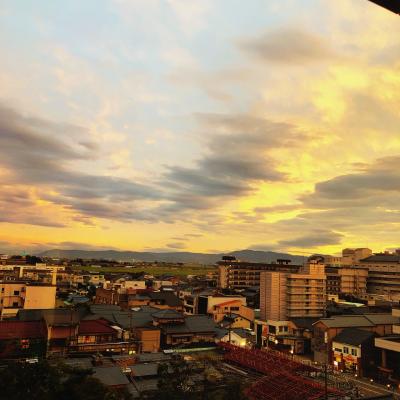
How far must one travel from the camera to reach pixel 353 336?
1853 inches

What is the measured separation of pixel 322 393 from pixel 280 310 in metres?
39.8

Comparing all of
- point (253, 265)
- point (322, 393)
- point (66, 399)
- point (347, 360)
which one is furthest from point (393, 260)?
point (66, 399)

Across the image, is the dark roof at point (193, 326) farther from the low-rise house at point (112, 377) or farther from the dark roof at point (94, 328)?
the low-rise house at point (112, 377)

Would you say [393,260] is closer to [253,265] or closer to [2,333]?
[253,265]

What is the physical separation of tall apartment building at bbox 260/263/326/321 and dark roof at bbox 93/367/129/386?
44030 millimetres

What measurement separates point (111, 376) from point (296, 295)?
4643 cm

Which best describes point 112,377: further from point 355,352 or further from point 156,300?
point 156,300

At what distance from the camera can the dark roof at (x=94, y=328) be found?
1836 inches

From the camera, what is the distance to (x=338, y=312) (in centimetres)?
6631

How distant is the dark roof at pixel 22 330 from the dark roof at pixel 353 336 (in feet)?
116

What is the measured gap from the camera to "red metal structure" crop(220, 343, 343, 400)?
107 feet

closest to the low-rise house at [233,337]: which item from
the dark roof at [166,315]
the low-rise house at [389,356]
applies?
the dark roof at [166,315]

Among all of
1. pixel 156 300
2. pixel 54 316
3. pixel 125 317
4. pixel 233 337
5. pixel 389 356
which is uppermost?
pixel 54 316

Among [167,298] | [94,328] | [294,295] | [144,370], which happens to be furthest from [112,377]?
[294,295]
